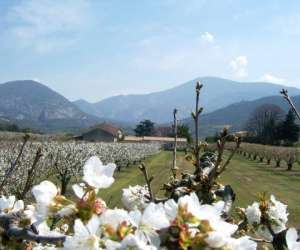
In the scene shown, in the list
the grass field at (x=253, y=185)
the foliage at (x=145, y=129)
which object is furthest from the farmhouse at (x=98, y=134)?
the grass field at (x=253, y=185)

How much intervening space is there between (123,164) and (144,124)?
75.6 m

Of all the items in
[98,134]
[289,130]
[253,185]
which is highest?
[289,130]

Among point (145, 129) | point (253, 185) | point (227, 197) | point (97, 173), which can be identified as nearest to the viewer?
point (97, 173)

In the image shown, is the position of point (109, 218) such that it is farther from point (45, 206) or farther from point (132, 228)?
point (45, 206)

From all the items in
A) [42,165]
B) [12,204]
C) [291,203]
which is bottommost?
[291,203]

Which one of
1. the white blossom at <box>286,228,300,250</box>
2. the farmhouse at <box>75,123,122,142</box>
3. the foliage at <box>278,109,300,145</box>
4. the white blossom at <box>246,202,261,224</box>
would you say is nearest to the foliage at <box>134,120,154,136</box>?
the farmhouse at <box>75,123,122,142</box>

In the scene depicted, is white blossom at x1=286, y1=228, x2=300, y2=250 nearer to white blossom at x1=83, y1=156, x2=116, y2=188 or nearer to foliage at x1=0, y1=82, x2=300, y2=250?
foliage at x1=0, y1=82, x2=300, y2=250

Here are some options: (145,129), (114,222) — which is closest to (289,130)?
(145,129)

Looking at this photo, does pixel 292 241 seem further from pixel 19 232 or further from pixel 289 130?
pixel 289 130

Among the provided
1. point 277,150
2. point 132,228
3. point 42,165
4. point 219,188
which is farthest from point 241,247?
point 277,150

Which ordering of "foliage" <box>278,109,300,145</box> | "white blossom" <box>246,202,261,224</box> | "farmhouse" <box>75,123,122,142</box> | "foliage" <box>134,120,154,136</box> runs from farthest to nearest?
"foliage" <box>134,120,154,136</box> → "farmhouse" <box>75,123,122,142</box> → "foliage" <box>278,109,300,145</box> → "white blossom" <box>246,202,261,224</box>

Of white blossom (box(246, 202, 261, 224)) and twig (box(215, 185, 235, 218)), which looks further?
white blossom (box(246, 202, 261, 224))

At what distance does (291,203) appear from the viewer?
2530cm

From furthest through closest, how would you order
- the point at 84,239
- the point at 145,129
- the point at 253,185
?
1. the point at 145,129
2. the point at 253,185
3. the point at 84,239
